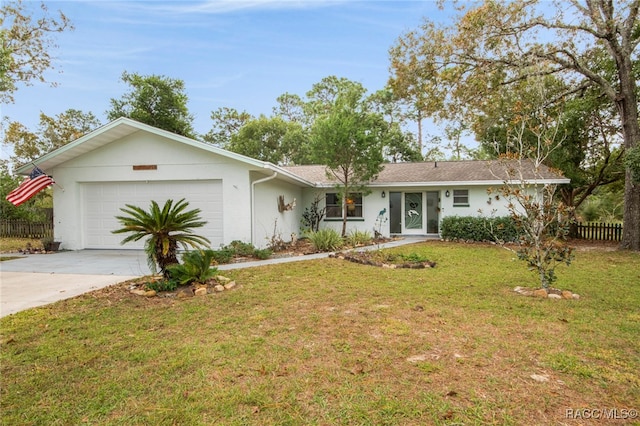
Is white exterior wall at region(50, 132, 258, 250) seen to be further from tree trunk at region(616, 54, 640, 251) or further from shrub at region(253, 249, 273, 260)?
tree trunk at region(616, 54, 640, 251)

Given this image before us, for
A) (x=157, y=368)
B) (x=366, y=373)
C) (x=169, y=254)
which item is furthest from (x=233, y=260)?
(x=366, y=373)

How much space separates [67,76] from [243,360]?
19.6 meters

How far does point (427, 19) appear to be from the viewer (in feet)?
41.2

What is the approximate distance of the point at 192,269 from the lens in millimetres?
6090

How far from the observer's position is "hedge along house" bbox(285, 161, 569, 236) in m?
13.9

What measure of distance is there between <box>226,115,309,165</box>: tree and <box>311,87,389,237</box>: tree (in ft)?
51.0

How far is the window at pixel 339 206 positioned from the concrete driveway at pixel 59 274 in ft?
26.0

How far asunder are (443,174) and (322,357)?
12.9 meters

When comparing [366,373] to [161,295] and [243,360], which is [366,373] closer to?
[243,360]

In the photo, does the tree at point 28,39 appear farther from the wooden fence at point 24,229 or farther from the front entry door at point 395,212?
the front entry door at point 395,212

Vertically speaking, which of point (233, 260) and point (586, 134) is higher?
point (586, 134)

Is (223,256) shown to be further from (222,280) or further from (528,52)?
(528,52)

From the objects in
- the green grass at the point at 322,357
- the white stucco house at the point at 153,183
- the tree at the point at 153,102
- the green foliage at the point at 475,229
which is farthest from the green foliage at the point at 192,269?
the tree at the point at 153,102

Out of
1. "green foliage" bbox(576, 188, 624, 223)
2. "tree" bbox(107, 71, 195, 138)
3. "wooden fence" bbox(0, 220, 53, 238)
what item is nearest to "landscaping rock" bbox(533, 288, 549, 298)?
"green foliage" bbox(576, 188, 624, 223)
